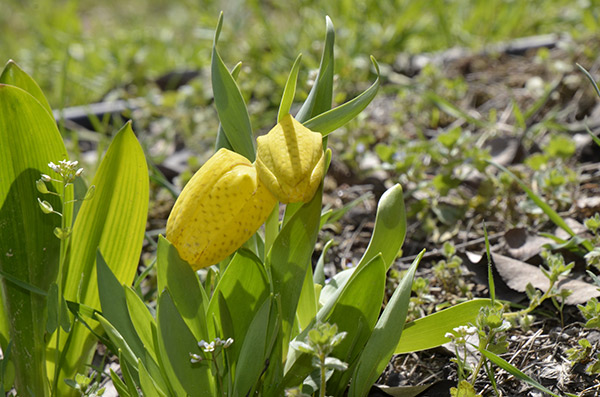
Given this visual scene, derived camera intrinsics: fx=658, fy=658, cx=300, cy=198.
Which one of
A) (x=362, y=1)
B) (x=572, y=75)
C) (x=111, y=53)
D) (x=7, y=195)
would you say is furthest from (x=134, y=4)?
(x=7, y=195)

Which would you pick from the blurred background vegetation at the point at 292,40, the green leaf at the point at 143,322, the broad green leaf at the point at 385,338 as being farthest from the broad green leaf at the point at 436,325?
the blurred background vegetation at the point at 292,40

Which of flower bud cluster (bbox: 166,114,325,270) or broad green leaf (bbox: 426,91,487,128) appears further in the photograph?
broad green leaf (bbox: 426,91,487,128)

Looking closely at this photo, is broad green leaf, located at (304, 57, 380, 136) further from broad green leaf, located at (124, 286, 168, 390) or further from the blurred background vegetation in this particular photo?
the blurred background vegetation

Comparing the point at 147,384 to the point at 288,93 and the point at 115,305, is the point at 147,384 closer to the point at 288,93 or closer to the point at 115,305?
the point at 115,305

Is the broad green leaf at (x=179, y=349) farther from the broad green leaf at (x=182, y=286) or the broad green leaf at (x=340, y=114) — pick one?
the broad green leaf at (x=340, y=114)

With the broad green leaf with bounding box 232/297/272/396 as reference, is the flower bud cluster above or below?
above

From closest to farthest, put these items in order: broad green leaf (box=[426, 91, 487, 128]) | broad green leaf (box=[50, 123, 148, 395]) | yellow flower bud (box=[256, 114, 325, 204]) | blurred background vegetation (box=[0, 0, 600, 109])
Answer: yellow flower bud (box=[256, 114, 325, 204]) → broad green leaf (box=[50, 123, 148, 395]) → broad green leaf (box=[426, 91, 487, 128]) → blurred background vegetation (box=[0, 0, 600, 109])

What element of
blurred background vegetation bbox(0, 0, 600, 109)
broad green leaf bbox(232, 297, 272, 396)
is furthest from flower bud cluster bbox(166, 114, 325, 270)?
blurred background vegetation bbox(0, 0, 600, 109)
